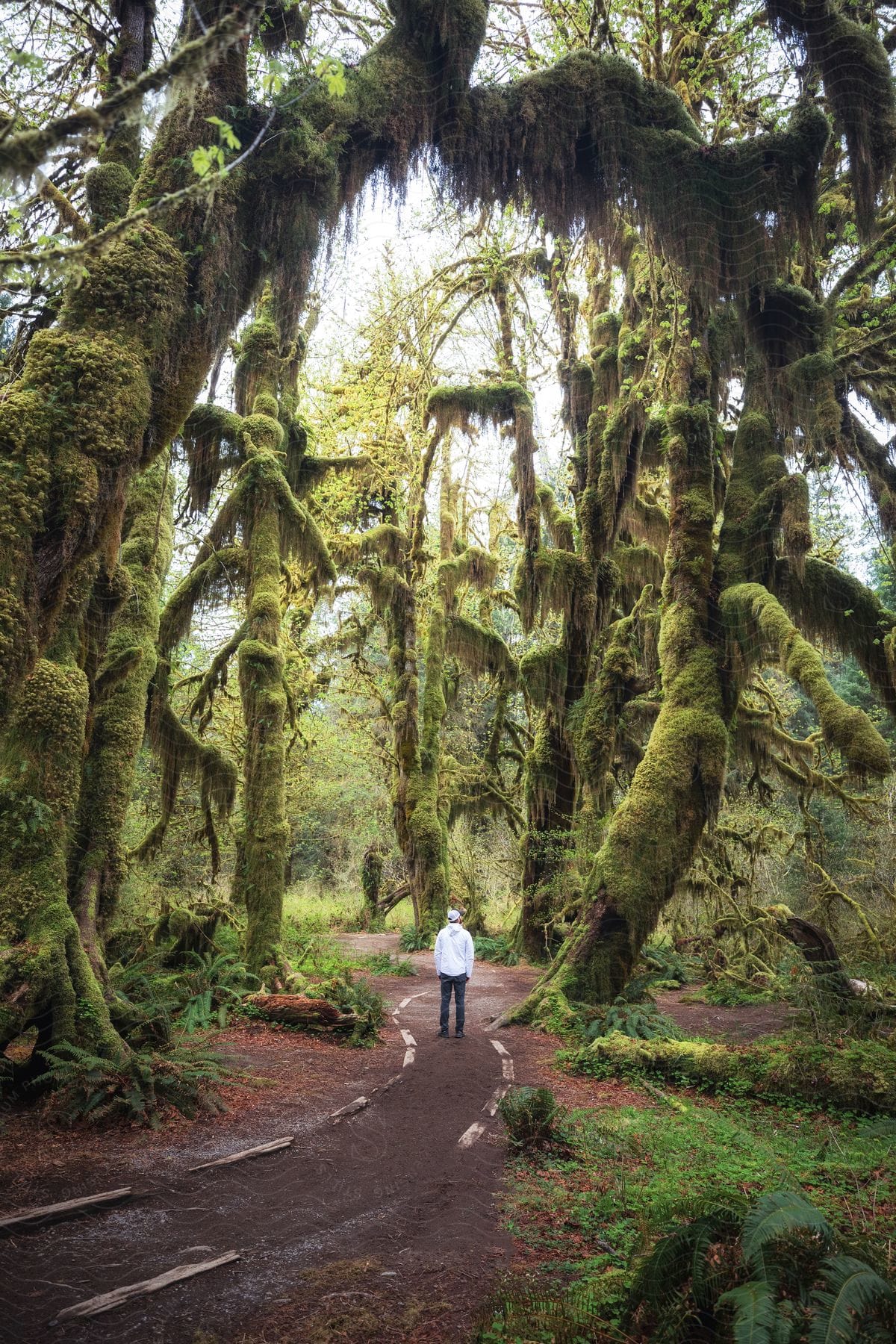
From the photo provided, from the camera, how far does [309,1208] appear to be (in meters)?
4.82

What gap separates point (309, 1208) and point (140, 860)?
10.0 metres

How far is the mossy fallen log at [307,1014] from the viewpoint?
10.1m

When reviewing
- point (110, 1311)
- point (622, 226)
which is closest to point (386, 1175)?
point (110, 1311)

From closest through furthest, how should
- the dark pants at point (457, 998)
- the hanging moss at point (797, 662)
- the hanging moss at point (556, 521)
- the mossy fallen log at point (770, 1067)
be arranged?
the mossy fallen log at point (770, 1067)
the hanging moss at point (797, 662)
the dark pants at point (457, 998)
the hanging moss at point (556, 521)

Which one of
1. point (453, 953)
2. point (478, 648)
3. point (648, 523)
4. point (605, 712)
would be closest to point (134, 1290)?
point (453, 953)

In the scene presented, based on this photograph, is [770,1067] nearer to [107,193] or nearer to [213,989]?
[213,989]

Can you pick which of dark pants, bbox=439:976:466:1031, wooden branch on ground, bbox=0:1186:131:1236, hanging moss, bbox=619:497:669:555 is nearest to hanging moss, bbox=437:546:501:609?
hanging moss, bbox=619:497:669:555

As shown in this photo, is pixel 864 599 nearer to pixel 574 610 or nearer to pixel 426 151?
pixel 574 610

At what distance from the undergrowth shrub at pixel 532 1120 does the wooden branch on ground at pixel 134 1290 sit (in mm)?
2649

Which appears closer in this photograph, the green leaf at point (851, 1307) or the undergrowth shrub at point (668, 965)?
the green leaf at point (851, 1307)

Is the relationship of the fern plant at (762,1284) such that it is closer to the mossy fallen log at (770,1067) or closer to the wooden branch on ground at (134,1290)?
the wooden branch on ground at (134,1290)

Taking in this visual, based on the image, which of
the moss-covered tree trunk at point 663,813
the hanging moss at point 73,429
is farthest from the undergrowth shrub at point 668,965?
the hanging moss at point 73,429

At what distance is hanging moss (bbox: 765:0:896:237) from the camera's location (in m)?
8.32

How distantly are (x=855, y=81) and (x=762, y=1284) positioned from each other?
34.7 feet
